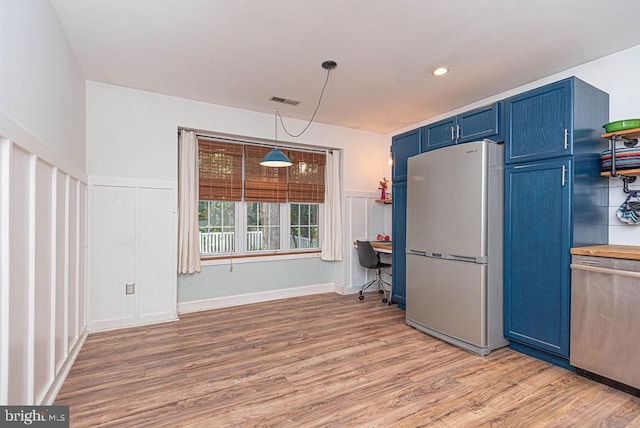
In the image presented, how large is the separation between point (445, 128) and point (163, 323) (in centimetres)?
384

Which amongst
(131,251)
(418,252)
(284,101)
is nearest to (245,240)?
(131,251)

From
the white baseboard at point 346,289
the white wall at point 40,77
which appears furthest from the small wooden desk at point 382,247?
the white wall at point 40,77

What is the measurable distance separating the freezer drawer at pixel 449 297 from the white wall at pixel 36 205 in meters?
3.10

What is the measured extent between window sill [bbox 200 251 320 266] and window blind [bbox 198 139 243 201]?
796 millimetres

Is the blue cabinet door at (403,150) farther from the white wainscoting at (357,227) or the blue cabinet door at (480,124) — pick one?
the white wainscoting at (357,227)

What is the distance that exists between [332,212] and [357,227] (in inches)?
19.9

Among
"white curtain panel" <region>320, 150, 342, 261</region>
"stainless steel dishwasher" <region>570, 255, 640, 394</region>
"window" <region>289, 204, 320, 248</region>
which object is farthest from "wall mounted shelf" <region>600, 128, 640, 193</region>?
"window" <region>289, 204, 320, 248</region>

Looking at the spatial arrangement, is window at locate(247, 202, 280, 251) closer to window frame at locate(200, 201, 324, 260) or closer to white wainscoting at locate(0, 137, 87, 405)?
window frame at locate(200, 201, 324, 260)

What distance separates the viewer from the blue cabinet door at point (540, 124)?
2.48m

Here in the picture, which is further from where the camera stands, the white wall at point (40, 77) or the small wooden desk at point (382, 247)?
the small wooden desk at point (382, 247)

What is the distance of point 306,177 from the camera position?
16.3 feet

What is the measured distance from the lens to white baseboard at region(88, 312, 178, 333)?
3361mm

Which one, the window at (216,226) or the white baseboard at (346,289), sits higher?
the window at (216,226)

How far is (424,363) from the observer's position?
2.67 m
